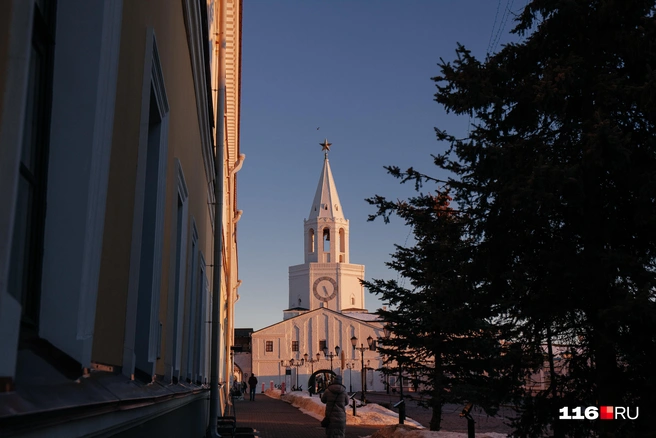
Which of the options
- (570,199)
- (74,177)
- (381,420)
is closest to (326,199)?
(381,420)

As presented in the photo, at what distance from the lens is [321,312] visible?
95.9m

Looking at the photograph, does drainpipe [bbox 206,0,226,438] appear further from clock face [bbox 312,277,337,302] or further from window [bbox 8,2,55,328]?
clock face [bbox 312,277,337,302]

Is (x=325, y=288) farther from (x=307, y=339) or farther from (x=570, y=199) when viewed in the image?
(x=570, y=199)

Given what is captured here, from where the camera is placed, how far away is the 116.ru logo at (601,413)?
1034 centimetres

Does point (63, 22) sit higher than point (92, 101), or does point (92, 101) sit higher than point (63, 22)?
point (63, 22)

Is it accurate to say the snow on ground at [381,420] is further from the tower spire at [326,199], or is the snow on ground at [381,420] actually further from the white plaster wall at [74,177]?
the tower spire at [326,199]

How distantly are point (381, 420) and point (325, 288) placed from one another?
82.9 metres

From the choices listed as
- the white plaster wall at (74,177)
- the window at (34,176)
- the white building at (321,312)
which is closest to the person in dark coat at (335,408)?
the white plaster wall at (74,177)

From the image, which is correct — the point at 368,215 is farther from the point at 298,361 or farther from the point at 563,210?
the point at 298,361

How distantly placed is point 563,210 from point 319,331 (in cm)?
8525

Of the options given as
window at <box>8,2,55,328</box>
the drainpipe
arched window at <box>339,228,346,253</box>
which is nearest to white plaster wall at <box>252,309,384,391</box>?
arched window at <box>339,228,346,253</box>

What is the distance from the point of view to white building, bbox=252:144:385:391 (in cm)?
9325

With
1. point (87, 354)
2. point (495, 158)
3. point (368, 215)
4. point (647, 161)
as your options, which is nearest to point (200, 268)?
point (368, 215)

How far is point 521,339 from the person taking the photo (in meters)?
11.8
